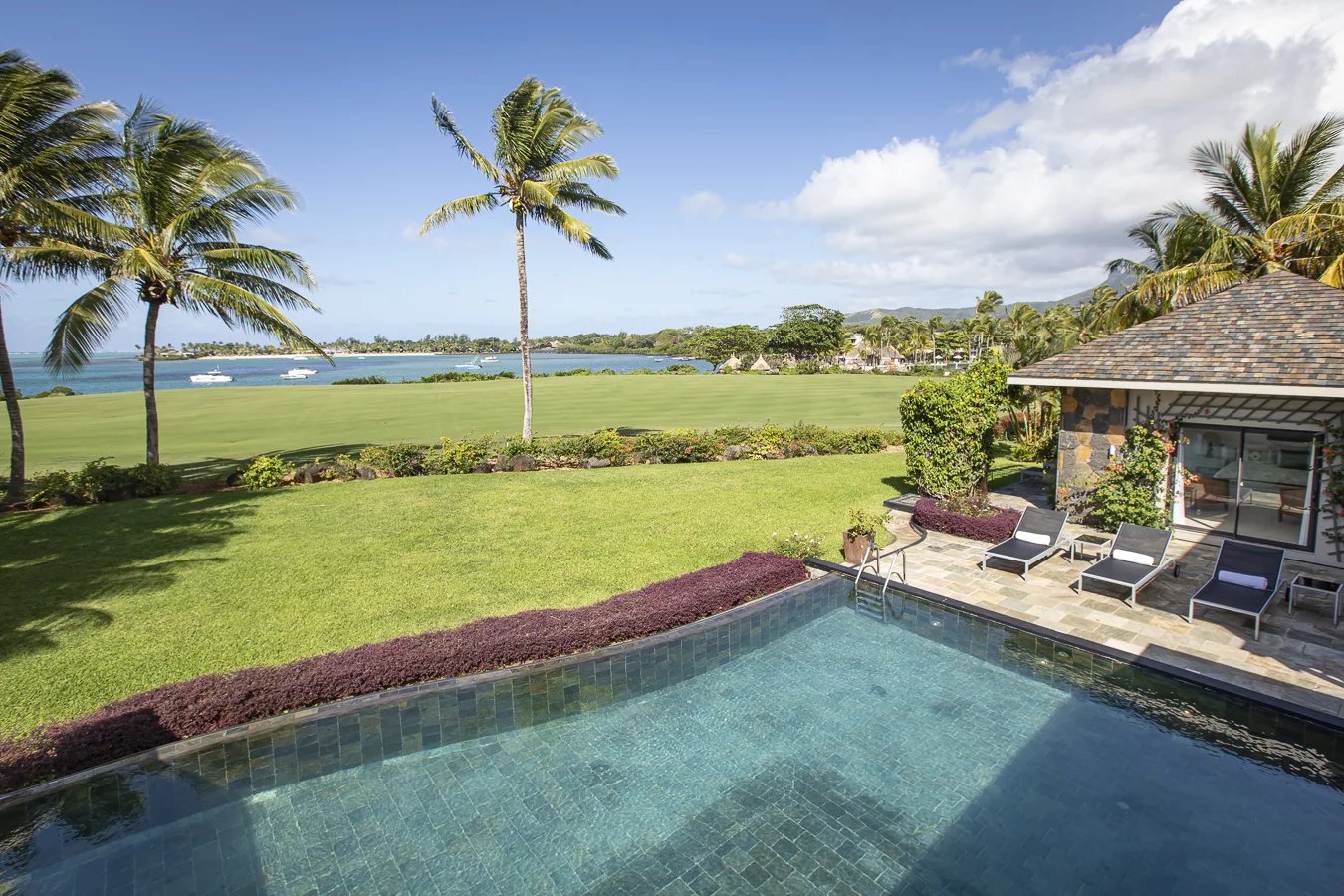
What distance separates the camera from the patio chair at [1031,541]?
1026cm

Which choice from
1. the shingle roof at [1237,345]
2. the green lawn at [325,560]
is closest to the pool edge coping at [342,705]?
the green lawn at [325,560]

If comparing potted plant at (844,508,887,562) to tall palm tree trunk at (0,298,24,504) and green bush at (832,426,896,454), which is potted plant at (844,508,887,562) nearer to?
green bush at (832,426,896,454)

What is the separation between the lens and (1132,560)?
32.2ft

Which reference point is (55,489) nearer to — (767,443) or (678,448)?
(678,448)

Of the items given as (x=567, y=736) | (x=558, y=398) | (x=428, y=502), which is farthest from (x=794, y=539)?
(x=558, y=398)

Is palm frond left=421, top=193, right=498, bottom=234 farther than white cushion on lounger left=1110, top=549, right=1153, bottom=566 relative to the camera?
Yes

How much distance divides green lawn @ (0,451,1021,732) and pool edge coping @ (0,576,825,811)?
4.85ft

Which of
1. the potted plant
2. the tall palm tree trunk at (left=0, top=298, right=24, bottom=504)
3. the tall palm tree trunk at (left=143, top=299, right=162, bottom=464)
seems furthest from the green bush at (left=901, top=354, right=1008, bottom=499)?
the tall palm tree trunk at (left=0, top=298, right=24, bottom=504)

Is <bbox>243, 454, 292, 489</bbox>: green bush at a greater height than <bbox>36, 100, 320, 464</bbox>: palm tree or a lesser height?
lesser

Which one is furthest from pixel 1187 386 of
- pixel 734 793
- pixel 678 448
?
pixel 678 448

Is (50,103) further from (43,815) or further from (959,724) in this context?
(959,724)

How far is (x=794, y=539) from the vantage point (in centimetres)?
1108

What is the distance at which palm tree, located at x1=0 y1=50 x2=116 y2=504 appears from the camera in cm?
1305

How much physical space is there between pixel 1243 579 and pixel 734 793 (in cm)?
831
